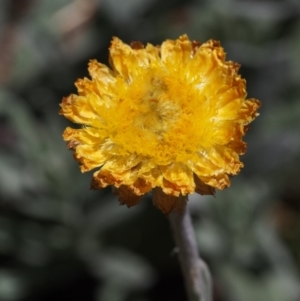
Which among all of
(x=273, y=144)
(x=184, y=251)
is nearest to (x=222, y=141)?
(x=184, y=251)

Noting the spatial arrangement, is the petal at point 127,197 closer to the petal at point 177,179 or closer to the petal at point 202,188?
the petal at point 177,179

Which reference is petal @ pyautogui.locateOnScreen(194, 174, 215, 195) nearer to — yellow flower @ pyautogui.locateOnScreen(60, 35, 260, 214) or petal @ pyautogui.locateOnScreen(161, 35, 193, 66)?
yellow flower @ pyautogui.locateOnScreen(60, 35, 260, 214)

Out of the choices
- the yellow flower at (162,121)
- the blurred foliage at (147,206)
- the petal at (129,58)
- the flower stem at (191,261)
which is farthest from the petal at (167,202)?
the blurred foliage at (147,206)

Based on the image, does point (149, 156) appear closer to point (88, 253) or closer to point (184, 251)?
point (184, 251)

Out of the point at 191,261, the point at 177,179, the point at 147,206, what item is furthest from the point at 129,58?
the point at 147,206

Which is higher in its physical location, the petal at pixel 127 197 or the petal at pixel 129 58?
the petal at pixel 129 58

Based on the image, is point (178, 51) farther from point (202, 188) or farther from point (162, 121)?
point (202, 188)

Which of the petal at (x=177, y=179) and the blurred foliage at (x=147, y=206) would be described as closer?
the petal at (x=177, y=179)

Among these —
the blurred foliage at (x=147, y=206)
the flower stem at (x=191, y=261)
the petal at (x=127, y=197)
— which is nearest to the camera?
the petal at (x=127, y=197)

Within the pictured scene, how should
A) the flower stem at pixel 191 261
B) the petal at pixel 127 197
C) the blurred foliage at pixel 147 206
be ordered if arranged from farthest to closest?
1. the blurred foliage at pixel 147 206
2. the flower stem at pixel 191 261
3. the petal at pixel 127 197
